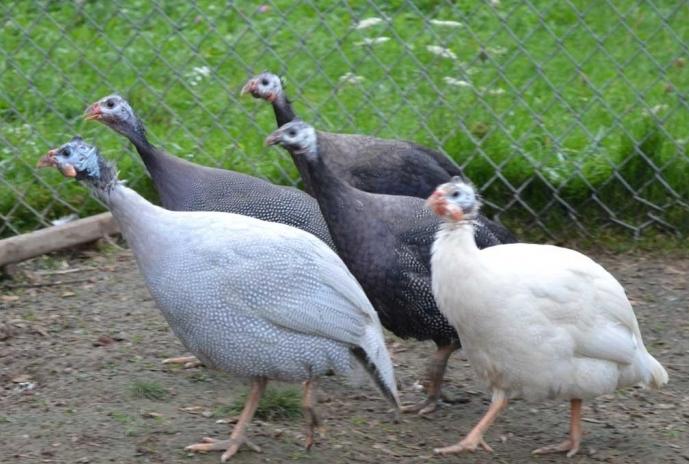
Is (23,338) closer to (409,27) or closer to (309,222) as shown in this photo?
(309,222)

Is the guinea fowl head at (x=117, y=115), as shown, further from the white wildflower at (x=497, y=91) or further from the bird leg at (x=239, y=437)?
the white wildflower at (x=497, y=91)

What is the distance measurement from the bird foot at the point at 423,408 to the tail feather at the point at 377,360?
0.33 metres

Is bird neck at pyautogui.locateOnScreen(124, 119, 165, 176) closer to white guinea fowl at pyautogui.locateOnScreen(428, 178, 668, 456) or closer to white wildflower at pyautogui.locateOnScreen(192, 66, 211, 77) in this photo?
white guinea fowl at pyautogui.locateOnScreen(428, 178, 668, 456)

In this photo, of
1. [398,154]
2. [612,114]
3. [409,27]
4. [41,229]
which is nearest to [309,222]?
[398,154]

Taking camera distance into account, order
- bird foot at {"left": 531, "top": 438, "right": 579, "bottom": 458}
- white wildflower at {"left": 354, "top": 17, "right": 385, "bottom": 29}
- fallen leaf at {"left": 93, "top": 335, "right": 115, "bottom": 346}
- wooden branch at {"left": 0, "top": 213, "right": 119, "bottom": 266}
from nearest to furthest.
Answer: bird foot at {"left": 531, "top": 438, "right": 579, "bottom": 458}, fallen leaf at {"left": 93, "top": 335, "right": 115, "bottom": 346}, wooden branch at {"left": 0, "top": 213, "right": 119, "bottom": 266}, white wildflower at {"left": 354, "top": 17, "right": 385, "bottom": 29}

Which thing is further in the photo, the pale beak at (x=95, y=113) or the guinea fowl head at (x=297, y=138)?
the pale beak at (x=95, y=113)

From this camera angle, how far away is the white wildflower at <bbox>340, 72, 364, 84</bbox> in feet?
17.9

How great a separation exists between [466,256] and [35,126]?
8.56 ft

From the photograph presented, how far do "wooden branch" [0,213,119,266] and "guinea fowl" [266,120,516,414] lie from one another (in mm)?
1218

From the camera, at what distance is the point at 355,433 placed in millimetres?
3760

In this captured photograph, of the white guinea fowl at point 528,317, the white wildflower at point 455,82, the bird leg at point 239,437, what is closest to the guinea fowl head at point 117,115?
the bird leg at point 239,437

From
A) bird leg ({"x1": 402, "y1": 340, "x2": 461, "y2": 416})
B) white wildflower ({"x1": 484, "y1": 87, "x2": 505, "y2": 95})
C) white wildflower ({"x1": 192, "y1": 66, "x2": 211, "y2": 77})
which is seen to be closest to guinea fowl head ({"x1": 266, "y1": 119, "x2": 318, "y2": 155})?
bird leg ({"x1": 402, "y1": 340, "x2": 461, "y2": 416})

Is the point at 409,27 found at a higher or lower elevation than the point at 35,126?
higher

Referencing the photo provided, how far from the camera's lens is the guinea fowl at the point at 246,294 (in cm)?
342
